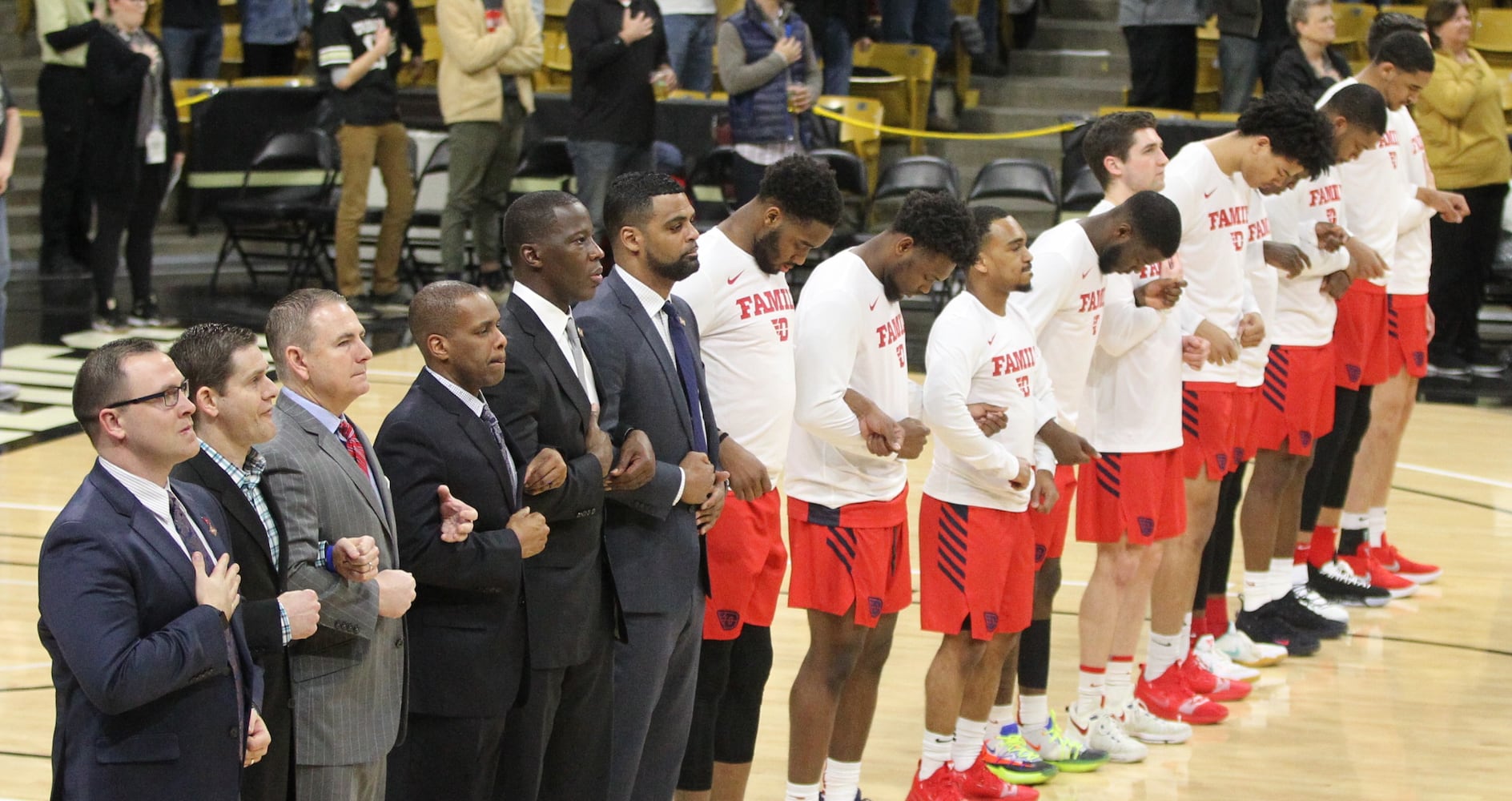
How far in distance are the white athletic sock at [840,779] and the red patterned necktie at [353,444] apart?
1.79 meters

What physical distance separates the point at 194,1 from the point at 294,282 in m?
2.34

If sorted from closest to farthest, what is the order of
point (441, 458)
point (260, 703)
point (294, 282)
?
1. point (260, 703)
2. point (441, 458)
3. point (294, 282)

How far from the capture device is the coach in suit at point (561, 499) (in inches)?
148

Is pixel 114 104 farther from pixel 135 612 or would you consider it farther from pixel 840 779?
pixel 135 612

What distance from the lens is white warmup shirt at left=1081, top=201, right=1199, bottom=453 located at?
5.42 meters

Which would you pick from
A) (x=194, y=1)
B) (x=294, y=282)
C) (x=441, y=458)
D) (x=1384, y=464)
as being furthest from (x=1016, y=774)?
(x=194, y=1)

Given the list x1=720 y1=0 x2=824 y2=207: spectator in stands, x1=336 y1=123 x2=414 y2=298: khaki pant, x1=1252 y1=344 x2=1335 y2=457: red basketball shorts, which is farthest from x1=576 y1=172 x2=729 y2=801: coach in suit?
x1=336 y1=123 x2=414 y2=298: khaki pant

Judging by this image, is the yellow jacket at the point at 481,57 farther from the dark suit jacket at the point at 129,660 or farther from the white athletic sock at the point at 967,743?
the dark suit jacket at the point at 129,660

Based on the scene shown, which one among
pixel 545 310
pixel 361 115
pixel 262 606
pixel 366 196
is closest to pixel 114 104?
pixel 361 115

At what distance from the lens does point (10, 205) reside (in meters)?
12.9

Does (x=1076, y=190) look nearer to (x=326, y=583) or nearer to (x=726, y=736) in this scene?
(x=726, y=736)

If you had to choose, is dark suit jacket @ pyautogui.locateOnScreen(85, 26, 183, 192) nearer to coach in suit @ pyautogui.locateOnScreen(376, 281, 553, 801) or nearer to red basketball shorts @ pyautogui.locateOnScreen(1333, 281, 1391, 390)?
red basketball shorts @ pyautogui.locateOnScreen(1333, 281, 1391, 390)

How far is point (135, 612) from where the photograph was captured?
2.96 meters

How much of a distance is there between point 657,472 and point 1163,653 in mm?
2540
